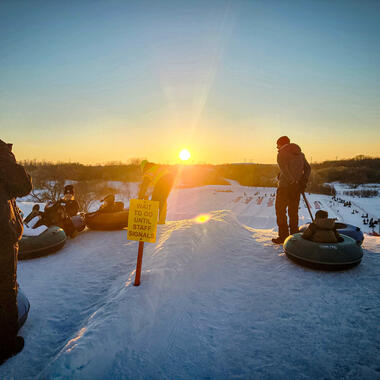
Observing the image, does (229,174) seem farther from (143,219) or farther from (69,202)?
(143,219)

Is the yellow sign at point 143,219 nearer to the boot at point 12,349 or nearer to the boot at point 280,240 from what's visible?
the boot at point 12,349

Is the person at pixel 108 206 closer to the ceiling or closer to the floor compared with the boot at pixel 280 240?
closer to the ceiling

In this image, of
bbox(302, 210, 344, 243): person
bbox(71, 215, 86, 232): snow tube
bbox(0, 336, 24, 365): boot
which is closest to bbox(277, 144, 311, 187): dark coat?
bbox(302, 210, 344, 243): person

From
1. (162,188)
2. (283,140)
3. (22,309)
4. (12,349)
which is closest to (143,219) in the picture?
(162,188)

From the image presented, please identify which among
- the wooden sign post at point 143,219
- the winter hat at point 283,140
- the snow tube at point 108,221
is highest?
the winter hat at point 283,140

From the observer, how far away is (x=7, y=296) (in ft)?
8.53

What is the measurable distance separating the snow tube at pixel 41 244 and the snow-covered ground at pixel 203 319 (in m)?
0.82

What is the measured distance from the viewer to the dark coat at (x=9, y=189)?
101 inches

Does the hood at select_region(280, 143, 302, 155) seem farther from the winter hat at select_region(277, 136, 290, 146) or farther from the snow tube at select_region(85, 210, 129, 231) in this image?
the snow tube at select_region(85, 210, 129, 231)

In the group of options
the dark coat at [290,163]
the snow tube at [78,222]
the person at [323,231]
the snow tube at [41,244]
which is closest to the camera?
the person at [323,231]

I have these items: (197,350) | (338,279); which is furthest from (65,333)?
(338,279)

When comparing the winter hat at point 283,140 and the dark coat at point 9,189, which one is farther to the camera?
the winter hat at point 283,140

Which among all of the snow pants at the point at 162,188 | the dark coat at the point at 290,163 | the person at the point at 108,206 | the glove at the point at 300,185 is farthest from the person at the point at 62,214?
the glove at the point at 300,185

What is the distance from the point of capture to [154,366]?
2.36m
